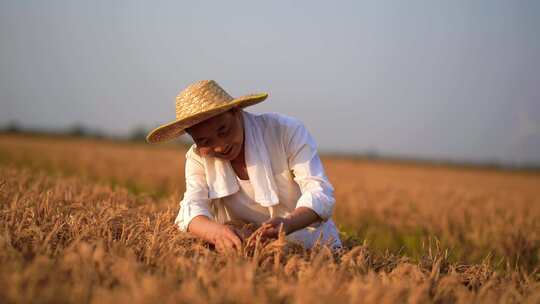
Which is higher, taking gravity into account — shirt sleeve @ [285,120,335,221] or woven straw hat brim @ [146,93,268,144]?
woven straw hat brim @ [146,93,268,144]

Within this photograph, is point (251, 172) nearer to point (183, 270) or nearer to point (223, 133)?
point (223, 133)

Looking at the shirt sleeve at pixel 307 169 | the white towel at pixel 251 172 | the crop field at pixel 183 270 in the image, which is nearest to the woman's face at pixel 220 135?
the white towel at pixel 251 172

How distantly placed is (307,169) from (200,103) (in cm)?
74

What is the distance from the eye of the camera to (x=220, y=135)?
2561mm

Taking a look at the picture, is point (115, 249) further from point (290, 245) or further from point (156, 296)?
point (290, 245)

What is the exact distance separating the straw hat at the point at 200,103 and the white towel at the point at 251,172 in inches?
7.9

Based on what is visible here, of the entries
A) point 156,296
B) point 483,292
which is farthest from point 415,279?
point 156,296

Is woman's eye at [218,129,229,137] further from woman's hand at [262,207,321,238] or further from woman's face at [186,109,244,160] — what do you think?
woman's hand at [262,207,321,238]

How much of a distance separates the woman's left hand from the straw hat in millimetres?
607

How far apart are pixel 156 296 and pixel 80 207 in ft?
6.37

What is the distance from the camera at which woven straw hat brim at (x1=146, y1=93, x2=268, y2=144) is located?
7.93 ft

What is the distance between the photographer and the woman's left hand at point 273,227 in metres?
2.33

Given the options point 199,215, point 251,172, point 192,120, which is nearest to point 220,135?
point 192,120

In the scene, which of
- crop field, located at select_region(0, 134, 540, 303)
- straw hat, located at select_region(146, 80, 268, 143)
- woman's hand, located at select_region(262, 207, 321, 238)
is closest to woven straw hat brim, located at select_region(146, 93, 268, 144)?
straw hat, located at select_region(146, 80, 268, 143)
